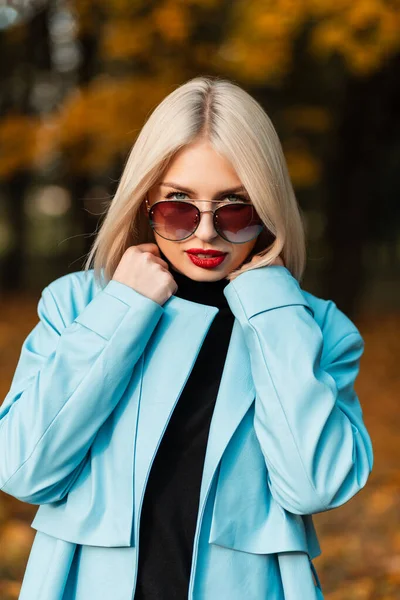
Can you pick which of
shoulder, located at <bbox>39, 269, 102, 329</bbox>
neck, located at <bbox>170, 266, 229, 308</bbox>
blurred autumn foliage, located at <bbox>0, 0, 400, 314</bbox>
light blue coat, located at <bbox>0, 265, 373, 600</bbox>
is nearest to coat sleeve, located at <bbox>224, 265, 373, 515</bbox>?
light blue coat, located at <bbox>0, 265, 373, 600</bbox>

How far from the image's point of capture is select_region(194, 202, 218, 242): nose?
1874mm

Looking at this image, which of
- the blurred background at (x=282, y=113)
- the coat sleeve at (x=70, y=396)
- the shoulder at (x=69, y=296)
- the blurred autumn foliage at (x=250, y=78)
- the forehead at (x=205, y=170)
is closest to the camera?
the coat sleeve at (x=70, y=396)

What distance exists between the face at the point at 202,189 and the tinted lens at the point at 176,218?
0.06 feet

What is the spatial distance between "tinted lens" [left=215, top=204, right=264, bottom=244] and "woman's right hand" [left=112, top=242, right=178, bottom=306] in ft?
0.62

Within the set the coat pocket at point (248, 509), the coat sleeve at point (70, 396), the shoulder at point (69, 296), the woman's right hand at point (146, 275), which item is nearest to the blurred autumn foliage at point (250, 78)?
the shoulder at point (69, 296)

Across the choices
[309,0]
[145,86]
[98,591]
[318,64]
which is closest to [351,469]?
[98,591]

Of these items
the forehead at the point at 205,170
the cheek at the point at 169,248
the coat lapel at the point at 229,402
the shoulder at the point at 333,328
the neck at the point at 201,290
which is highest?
the forehead at the point at 205,170

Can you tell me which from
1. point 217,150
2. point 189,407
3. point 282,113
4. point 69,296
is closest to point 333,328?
point 189,407

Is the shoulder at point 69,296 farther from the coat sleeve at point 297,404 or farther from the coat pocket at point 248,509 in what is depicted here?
the coat pocket at point 248,509

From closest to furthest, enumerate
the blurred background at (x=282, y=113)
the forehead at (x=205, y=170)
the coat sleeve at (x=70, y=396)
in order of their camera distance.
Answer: the coat sleeve at (x=70, y=396)
the forehead at (x=205, y=170)
the blurred background at (x=282, y=113)

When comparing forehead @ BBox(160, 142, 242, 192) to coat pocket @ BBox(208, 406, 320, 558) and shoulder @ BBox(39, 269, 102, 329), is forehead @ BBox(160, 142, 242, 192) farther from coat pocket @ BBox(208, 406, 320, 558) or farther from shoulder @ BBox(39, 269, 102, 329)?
coat pocket @ BBox(208, 406, 320, 558)

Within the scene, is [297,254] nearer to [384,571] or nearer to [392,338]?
[384,571]

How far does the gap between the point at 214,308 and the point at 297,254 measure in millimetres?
337

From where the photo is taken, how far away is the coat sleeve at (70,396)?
171 cm
